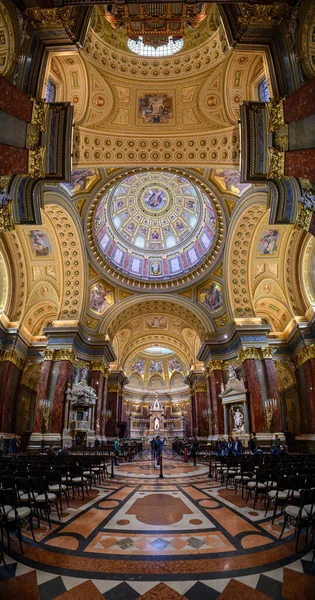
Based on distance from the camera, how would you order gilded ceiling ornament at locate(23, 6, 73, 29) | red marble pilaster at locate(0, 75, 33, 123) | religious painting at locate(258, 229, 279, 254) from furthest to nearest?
religious painting at locate(258, 229, 279, 254) < gilded ceiling ornament at locate(23, 6, 73, 29) < red marble pilaster at locate(0, 75, 33, 123)

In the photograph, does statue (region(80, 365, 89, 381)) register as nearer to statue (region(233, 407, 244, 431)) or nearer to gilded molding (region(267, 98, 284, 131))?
statue (region(233, 407, 244, 431))

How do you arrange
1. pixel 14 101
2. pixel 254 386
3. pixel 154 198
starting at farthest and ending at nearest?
pixel 154 198 < pixel 254 386 < pixel 14 101

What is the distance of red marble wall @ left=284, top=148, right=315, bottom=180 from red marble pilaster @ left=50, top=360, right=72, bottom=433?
699 inches

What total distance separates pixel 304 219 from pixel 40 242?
17.6 m

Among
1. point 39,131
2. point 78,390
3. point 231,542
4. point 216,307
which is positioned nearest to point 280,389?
point 216,307

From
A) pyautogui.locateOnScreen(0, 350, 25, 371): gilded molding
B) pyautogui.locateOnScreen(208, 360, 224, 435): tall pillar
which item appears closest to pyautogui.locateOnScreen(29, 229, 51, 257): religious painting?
pyautogui.locateOnScreen(0, 350, 25, 371): gilded molding

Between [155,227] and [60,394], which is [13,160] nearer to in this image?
[60,394]

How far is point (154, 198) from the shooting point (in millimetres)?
29875

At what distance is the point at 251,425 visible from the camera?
1984 centimetres

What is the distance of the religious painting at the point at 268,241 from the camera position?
71.1ft

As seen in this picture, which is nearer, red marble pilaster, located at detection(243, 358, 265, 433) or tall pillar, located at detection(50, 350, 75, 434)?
red marble pilaster, located at detection(243, 358, 265, 433)

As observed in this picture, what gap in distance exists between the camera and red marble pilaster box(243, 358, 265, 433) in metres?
19.4

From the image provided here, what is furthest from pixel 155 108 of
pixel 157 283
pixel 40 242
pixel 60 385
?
pixel 60 385

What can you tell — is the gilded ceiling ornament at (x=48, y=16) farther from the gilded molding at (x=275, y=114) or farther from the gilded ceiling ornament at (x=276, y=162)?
the gilded ceiling ornament at (x=276, y=162)
